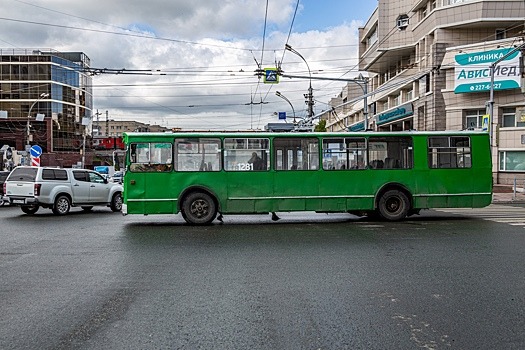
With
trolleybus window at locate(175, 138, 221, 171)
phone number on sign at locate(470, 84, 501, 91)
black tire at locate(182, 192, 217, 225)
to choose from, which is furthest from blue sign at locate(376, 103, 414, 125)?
black tire at locate(182, 192, 217, 225)

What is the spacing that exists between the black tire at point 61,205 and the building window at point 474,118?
87.5 ft

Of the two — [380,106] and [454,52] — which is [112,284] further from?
[380,106]

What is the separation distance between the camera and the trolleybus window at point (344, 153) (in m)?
15.0

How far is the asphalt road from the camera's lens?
16.5 ft

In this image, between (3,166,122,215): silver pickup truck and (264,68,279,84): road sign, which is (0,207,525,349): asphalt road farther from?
(264,68,279,84): road sign

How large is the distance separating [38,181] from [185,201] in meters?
6.75

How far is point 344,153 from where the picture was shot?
15062mm

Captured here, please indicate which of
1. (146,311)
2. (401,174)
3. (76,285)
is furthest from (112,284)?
(401,174)

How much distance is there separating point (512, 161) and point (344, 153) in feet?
75.6

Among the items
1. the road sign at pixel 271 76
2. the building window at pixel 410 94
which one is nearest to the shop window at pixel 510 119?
the building window at pixel 410 94

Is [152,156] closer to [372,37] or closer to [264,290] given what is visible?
[264,290]

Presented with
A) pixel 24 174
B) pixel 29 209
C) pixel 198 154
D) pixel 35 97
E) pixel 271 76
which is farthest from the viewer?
pixel 35 97

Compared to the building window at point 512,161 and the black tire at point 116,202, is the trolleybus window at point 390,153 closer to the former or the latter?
the black tire at point 116,202

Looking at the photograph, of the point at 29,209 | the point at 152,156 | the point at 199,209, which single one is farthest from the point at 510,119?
the point at 29,209
